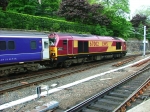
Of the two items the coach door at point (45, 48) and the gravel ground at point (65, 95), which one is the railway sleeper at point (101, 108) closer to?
the gravel ground at point (65, 95)

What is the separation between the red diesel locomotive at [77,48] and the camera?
19.6m

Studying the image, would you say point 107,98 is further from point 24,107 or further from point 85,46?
point 85,46

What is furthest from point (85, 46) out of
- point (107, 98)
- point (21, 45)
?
point (107, 98)

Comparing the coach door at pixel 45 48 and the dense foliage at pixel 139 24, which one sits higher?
the dense foliage at pixel 139 24

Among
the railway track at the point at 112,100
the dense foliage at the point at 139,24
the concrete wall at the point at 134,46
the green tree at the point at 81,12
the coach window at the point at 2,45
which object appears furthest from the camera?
the dense foliage at the point at 139,24

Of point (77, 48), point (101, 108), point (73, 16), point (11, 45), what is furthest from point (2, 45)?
point (73, 16)

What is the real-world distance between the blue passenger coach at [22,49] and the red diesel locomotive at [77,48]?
107 cm

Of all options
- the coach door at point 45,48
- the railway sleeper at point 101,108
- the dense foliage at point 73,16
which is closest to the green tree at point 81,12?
the dense foliage at point 73,16

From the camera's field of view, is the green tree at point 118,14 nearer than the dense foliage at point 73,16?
No

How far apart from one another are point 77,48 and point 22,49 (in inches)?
267

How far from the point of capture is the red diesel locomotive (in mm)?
19562

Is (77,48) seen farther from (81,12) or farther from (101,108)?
(81,12)

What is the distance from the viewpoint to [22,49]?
643 inches

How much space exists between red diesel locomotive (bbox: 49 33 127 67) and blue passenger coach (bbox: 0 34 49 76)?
1065mm
